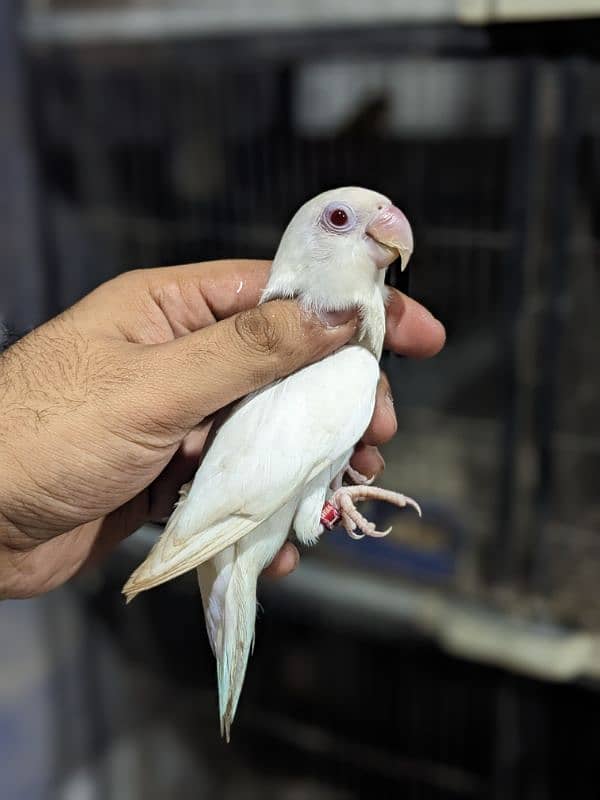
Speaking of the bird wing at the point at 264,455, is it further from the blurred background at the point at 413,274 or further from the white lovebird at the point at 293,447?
the blurred background at the point at 413,274

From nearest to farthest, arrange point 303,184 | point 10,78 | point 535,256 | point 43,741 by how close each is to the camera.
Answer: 1. point 535,256
2. point 303,184
3. point 10,78
4. point 43,741

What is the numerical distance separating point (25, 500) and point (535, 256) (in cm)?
66

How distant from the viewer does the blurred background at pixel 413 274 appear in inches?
37.4

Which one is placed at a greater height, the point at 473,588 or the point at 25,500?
the point at 25,500

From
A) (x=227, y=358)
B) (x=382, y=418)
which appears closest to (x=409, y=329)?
(x=382, y=418)

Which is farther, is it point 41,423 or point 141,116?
point 141,116

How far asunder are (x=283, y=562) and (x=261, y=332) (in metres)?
0.21

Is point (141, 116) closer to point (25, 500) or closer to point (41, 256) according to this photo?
point (41, 256)

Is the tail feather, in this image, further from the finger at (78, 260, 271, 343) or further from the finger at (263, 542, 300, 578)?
the finger at (78, 260, 271, 343)

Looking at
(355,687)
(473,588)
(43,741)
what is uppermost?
(473,588)

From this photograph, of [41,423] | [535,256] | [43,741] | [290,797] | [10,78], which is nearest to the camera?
[41,423]

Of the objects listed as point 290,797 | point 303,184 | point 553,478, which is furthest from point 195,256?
point 290,797

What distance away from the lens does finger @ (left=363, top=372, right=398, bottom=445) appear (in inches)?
24.4

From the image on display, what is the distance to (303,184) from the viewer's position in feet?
3.52
